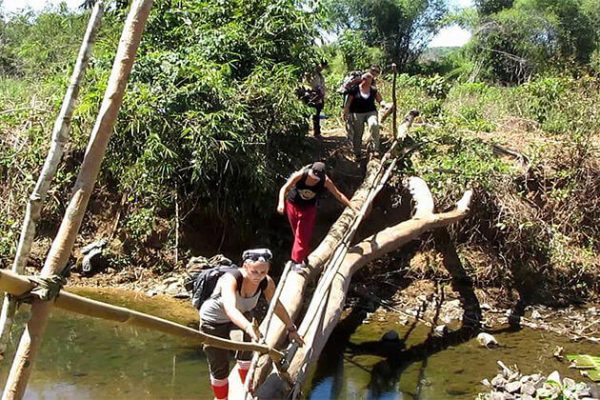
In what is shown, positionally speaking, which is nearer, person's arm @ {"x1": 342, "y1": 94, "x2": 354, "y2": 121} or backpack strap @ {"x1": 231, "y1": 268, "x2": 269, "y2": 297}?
backpack strap @ {"x1": 231, "y1": 268, "x2": 269, "y2": 297}

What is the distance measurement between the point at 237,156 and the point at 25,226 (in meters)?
6.10

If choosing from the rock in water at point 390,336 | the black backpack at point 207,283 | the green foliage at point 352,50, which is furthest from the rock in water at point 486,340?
the green foliage at point 352,50

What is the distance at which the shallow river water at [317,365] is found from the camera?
228 inches

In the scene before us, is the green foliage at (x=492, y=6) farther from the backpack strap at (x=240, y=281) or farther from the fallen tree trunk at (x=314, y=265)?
the backpack strap at (x=240, y=281)

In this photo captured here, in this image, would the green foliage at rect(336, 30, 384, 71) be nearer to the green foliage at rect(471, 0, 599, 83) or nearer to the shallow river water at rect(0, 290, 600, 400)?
the green foliage at rect(471, 0, 599, 83)

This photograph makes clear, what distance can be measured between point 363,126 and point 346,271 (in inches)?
113

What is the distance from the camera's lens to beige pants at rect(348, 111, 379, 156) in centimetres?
852

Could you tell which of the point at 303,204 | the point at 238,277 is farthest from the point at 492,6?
the point at 238,277

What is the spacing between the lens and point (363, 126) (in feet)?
28.7

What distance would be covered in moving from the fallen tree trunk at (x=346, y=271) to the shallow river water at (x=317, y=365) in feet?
2.70

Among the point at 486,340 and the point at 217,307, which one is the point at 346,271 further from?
the point at 217,307

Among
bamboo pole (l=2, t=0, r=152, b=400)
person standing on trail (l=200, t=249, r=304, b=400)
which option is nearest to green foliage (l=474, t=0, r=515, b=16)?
person standing on trail (l=200, t=249, r=304, b=400)

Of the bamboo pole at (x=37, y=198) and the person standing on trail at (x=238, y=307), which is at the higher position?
the bamboo pole at (x=37, y=198)

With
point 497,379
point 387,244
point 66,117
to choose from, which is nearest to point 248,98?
point 387,244
